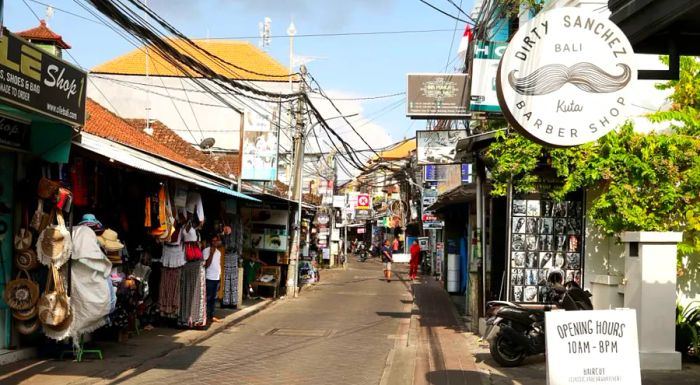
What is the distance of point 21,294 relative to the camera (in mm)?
8828

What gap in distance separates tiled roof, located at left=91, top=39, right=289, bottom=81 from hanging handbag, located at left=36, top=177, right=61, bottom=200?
30.8m

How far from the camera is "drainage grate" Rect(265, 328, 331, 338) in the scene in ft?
45.9

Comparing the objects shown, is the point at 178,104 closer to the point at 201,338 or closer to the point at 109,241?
the point at 201,338

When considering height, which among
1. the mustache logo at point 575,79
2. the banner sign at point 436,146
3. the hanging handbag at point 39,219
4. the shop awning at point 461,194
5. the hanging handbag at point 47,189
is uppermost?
the banner sign at point 436,146

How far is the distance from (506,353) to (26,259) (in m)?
6.61

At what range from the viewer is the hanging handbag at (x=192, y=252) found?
13.1 metres

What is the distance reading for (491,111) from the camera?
1167 centimetres

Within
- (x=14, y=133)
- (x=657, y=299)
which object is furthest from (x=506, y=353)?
(x=14, y=133)

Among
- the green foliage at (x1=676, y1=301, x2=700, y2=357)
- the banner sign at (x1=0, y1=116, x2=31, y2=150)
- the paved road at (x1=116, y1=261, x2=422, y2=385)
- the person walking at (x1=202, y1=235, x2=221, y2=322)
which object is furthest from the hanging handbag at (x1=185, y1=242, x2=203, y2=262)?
the green foliage at (x1=676, y1=301, x2=700, y2=357)

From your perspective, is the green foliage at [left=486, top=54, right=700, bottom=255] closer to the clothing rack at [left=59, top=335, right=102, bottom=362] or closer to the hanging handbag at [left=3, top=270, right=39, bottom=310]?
the clothing rack at [left=59, top=335, right=102, bottom=362]

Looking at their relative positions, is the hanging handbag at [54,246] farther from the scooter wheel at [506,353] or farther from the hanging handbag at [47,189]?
the scooter wheel at [506,353]

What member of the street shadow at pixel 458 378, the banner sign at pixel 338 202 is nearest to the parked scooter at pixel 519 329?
the street shadow at pixel 458 378

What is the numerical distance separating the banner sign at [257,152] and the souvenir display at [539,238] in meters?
9.79

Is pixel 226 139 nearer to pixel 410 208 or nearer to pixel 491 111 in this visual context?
pixel 410 208
